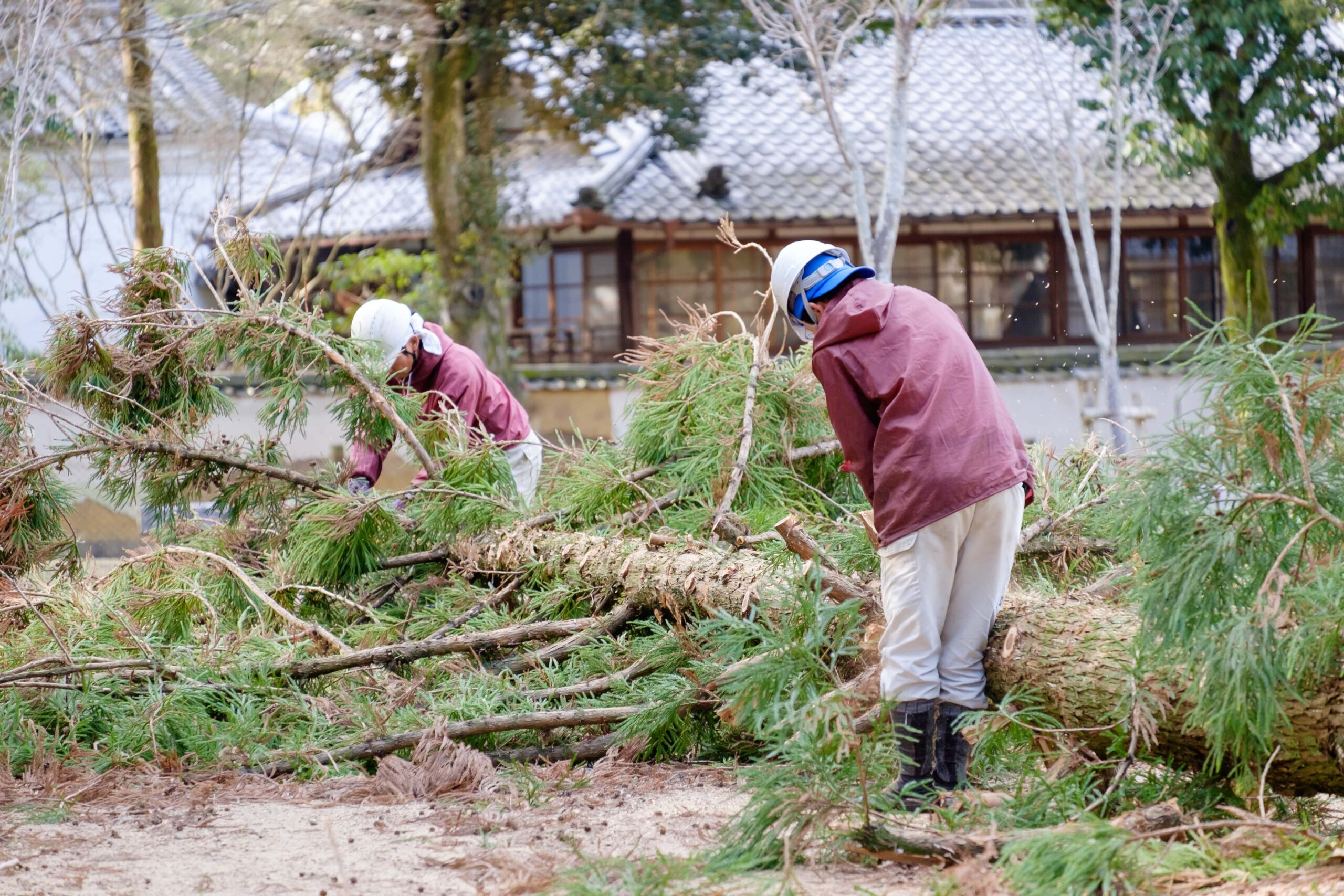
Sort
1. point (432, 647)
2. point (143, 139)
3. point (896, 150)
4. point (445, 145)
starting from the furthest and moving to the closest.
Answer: point (445, 145)
point (143, 139)
point (896, 150)
point (432, 647)

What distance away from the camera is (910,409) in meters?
3.06

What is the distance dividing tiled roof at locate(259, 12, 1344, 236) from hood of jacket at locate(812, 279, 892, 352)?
976 centimetres

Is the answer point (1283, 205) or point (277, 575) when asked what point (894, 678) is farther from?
point (1283, 205)

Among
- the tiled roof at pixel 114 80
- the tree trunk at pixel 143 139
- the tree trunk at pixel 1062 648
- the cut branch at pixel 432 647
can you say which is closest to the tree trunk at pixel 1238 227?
the tiled roof at pixel 114 80

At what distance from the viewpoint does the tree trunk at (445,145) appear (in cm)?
1248


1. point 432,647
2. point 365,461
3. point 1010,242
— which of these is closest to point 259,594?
point 432,647

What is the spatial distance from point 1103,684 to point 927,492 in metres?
0.59

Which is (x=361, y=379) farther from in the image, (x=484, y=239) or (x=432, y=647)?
(x=484, y=239)

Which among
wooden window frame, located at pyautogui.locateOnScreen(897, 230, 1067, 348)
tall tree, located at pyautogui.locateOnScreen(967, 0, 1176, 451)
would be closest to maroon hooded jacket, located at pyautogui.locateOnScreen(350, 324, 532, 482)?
tall tree, located at pyautogui.locateOnScreen(967, 0, 1176, 451)

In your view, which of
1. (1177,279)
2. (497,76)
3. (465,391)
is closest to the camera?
(465,391)

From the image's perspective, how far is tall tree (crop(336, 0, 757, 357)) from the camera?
40.3ft

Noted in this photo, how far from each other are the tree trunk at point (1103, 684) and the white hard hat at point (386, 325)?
295 cm

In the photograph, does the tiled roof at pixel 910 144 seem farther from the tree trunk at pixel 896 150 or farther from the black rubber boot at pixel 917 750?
the black rubber boot at pixel 917 750

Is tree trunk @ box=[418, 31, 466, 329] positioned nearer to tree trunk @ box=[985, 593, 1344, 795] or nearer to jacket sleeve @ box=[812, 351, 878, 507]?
jacket sleeve @ box=[812, 351, 878, 507]
